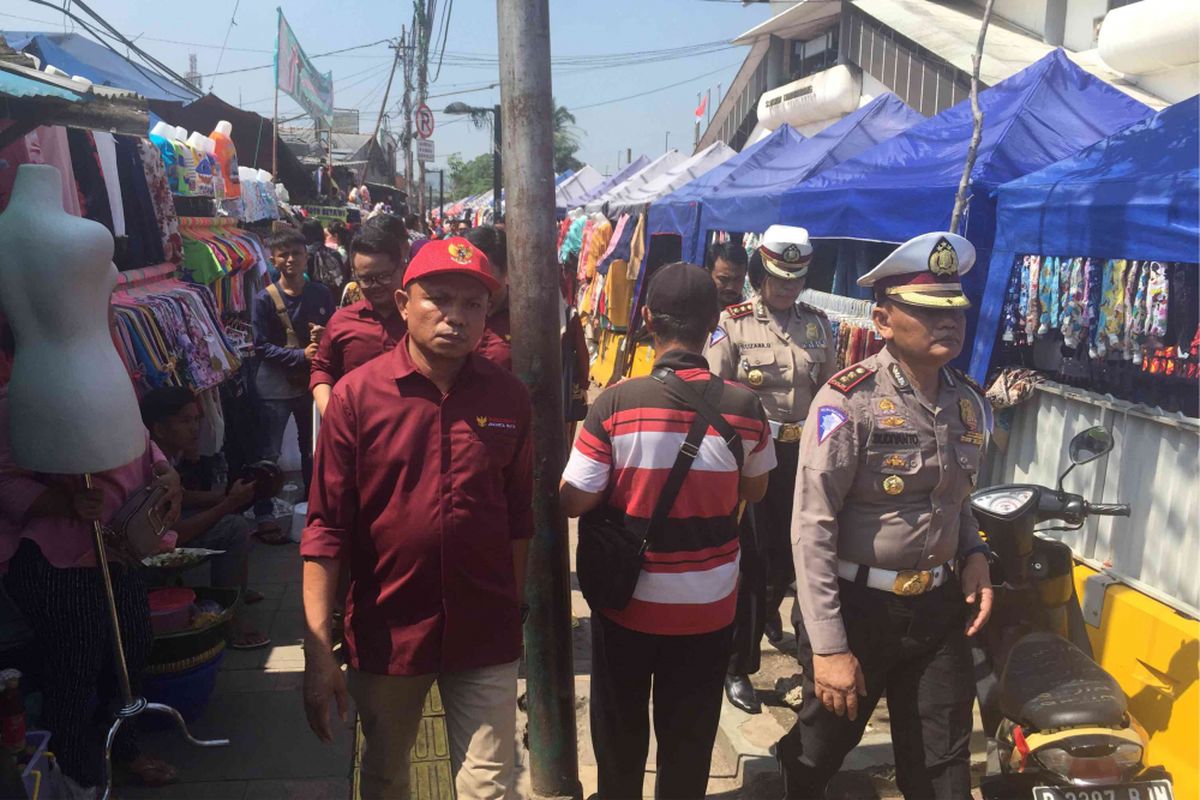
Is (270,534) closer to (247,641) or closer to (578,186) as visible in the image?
(247,641)

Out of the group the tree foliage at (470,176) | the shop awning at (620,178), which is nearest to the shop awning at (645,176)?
the shop awning at (620,178)

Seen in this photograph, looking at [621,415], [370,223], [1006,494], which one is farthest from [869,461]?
[370,223]

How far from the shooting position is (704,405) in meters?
2.71

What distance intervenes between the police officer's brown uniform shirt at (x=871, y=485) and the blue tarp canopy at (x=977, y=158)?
2.64 metres

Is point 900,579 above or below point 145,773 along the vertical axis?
above

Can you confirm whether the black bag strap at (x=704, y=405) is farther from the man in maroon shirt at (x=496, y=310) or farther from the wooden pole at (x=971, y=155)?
the wooden pole at (x=971, y=155)

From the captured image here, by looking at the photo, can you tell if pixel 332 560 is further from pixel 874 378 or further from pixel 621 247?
pixel 621 247

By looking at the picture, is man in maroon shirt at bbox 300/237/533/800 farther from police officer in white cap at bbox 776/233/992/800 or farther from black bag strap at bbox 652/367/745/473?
police officer in white cap at bbox 776/233/992/800

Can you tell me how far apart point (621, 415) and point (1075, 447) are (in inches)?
72.4

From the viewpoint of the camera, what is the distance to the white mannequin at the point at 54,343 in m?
2.78

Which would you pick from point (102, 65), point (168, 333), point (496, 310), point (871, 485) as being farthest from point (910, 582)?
point (102, 65)

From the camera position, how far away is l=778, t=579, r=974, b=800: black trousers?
276cm

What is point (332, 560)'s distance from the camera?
7.81ft

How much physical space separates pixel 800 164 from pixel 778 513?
5.85 m
